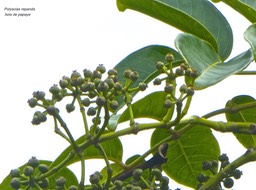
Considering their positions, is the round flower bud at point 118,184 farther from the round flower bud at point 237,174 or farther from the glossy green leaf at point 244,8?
the glossy green leaf at point 244,8

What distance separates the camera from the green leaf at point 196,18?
213cm

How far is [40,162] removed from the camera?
7.89 feet

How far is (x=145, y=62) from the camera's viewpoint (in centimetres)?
226

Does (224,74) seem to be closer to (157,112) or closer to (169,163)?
(157,112)

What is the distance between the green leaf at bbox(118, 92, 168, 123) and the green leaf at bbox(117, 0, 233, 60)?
29cm

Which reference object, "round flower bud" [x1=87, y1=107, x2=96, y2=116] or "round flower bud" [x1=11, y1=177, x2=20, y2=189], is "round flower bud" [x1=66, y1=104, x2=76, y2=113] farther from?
"round flower bud" [x1=11, y1=177, x2=20, y2=189]

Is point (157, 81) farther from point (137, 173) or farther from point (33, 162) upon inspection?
point (33, 162)

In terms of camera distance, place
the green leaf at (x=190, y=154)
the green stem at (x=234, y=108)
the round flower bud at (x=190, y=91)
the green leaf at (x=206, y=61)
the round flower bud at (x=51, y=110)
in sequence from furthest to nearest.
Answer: the green leaf at (x=190, y=154), the green stem at (x=234, y=108), the round flower bud at (x=51, y=110), the round flower bud at (x=190, y=91), the green leaf at (x=206, y=61)

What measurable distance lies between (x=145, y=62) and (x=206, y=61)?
0.35 meters

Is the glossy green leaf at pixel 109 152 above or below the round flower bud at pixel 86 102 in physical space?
below

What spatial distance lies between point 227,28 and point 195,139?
1.45 feet

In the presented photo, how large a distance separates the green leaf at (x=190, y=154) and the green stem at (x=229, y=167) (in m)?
0.29

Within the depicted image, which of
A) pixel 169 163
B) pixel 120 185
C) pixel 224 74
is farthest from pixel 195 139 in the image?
pixel 224 74

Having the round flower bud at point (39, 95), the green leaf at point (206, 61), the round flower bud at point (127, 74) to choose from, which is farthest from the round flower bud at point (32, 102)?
the green leaf at point (206, 61)
